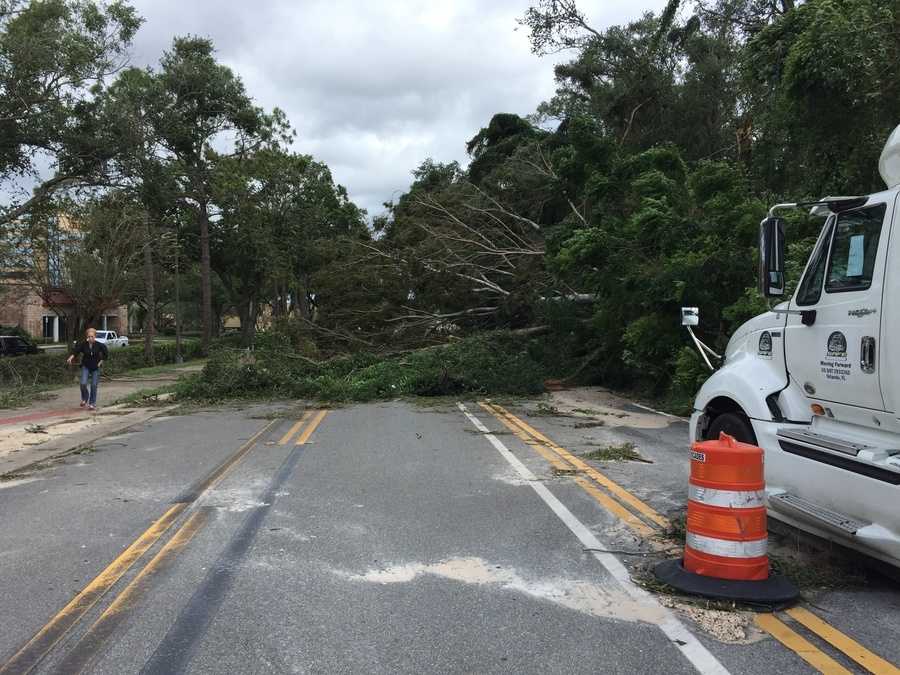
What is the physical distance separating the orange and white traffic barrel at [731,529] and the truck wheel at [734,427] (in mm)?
1206

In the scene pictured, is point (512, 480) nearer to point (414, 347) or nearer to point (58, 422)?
point (58, 422)

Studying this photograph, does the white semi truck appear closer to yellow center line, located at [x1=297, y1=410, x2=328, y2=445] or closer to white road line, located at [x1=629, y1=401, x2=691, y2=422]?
yellow center line, located at [x1=297, y1=410, x2=328, y2=445]

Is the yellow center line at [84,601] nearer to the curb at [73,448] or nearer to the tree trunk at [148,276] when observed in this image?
the curb at [73,448]

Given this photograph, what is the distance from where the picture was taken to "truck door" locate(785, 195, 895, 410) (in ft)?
14.9

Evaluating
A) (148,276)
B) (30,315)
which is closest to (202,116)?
(148,276)

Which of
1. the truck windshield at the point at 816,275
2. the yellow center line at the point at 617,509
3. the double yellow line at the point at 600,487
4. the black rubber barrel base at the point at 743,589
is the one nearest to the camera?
the black rubber barrel base at the point at 743,589

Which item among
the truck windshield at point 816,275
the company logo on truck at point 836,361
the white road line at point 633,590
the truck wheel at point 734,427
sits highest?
the truck windshield at point 816,275

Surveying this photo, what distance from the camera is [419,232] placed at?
83.4 ft

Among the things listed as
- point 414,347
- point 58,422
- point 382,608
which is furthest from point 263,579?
point 414,347

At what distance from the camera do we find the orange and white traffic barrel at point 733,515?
4.41 m

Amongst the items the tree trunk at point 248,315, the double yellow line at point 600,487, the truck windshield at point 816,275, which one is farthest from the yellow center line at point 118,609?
the tree trunk at point 248,315

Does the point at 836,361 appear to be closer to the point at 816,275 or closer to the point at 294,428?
the point at 816,275

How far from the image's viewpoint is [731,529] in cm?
441

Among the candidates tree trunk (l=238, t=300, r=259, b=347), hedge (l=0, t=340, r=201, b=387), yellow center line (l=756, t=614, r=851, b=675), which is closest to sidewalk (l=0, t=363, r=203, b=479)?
hedge (l=0, t=340, r=201, b=387)
